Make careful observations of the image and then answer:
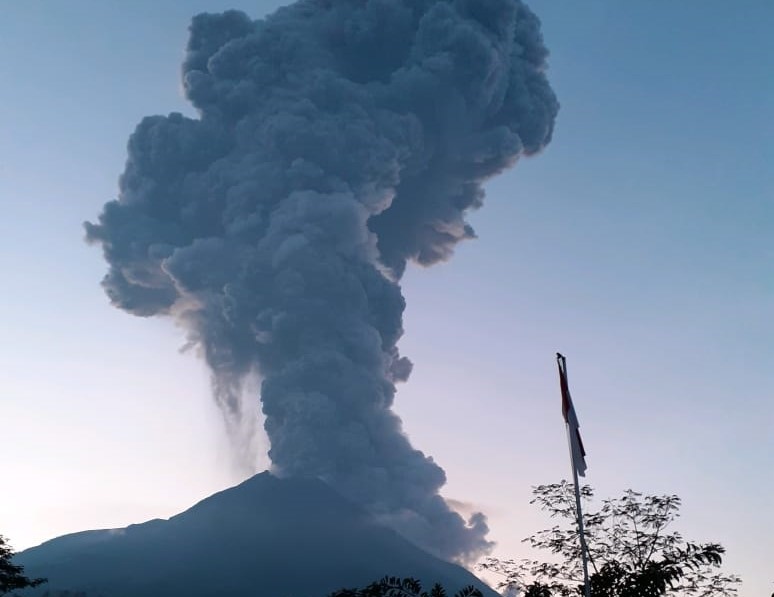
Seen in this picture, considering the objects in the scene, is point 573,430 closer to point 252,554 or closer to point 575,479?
point 575,479

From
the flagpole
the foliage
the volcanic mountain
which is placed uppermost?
the volcanic mountain

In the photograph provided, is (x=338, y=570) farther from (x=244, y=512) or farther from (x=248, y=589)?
(x=244, y=512)

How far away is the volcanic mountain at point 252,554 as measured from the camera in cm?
13150

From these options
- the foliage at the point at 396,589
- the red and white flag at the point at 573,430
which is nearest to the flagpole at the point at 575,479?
the red and white flag at the point at 573,430

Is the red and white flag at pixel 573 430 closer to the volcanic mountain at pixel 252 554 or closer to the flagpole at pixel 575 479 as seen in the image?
the flagpole at pixel 575 479

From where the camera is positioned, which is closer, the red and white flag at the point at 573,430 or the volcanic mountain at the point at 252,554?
the red and white flag at the point at 573,430

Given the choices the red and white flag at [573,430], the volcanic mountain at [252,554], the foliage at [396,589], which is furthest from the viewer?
the volcanic mountain at [252,554]

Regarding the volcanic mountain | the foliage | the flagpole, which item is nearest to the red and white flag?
the flagpole

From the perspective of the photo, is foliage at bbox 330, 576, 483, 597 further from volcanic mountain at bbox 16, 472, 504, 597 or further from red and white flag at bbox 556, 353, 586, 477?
volcanic mountain at bbox 16, 472, 504, 597

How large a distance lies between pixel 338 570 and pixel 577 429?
131168 mm

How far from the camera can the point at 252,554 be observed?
147 m

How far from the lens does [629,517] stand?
840 inches

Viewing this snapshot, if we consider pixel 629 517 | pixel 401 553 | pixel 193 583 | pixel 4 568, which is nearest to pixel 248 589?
pixel 193 583

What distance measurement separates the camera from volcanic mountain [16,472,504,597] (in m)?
132
